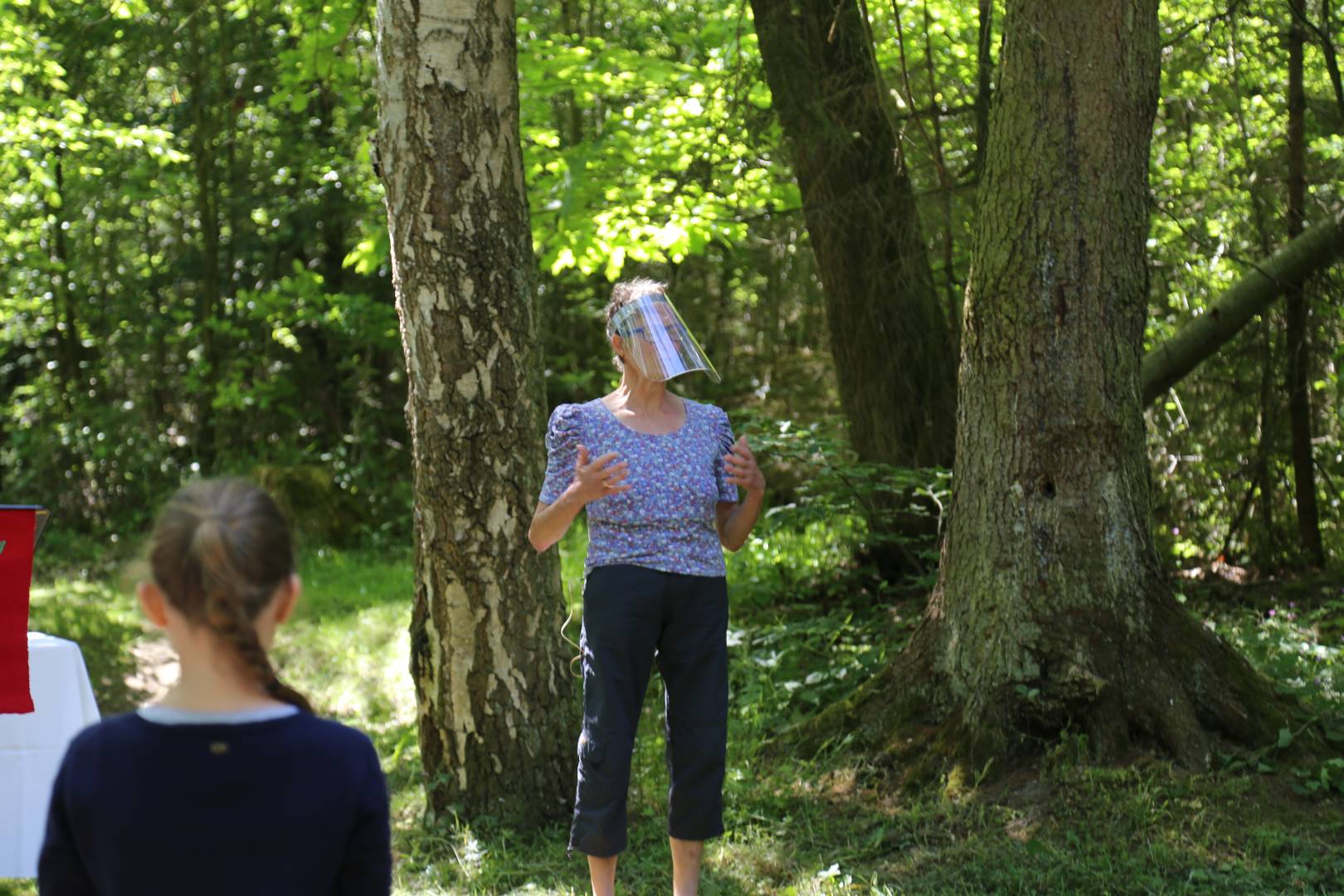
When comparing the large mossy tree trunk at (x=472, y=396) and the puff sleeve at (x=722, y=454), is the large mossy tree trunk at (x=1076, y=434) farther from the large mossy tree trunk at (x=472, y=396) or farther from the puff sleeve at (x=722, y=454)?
the large mossy tree trunk at (x=472, y=396)

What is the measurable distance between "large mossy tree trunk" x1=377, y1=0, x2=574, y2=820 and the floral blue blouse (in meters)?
0.96

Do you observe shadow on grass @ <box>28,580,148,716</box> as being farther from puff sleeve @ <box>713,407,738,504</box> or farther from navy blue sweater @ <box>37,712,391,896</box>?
navy blue sweater @ <box>37,712,391,896</box>

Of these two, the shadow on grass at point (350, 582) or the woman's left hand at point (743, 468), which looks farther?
the shadow on grass at point (350, 582)

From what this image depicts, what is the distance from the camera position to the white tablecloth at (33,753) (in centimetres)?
416

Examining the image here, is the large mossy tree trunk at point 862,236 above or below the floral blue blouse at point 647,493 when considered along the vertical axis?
above

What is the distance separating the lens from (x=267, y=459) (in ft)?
51.5

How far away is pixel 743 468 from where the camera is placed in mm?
3580

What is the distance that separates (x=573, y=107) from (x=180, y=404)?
7.28 metres

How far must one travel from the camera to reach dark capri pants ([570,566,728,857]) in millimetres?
3555

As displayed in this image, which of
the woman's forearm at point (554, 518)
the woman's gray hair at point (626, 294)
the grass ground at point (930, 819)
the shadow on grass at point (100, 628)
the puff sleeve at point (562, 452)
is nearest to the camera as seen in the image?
the woman's forearm at point (554, 518)

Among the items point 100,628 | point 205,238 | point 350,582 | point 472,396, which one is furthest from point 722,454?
point 205,238

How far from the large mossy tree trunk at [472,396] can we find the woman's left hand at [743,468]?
1.26 m

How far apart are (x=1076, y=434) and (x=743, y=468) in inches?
63.5

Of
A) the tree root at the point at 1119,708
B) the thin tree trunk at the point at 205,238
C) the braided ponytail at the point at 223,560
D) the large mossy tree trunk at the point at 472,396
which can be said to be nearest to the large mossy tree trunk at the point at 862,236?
the large mossy tree trunk at the point at 472,396
